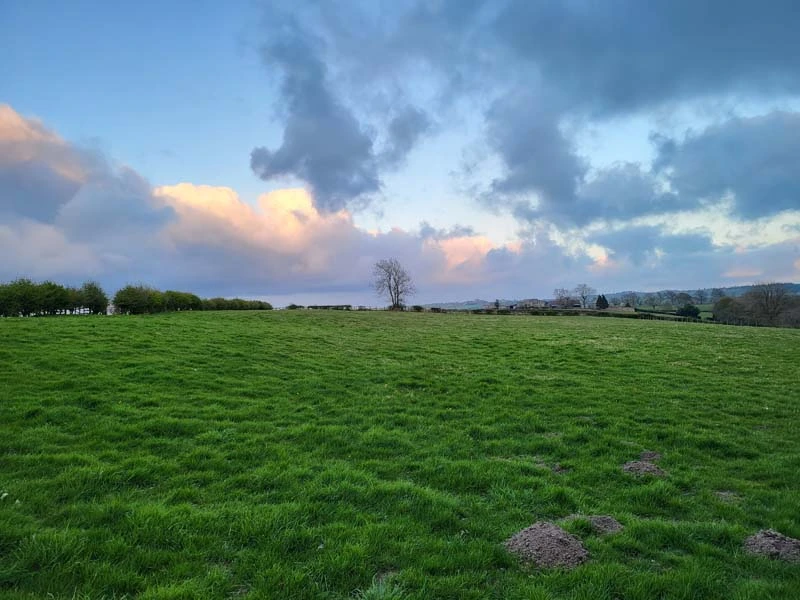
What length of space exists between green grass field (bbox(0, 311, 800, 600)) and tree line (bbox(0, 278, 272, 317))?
18.9 metres

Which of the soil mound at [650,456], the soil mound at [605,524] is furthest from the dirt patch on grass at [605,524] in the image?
the soil mound at [650,456]

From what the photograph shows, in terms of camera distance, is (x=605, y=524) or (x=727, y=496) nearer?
(x=605, y=524)

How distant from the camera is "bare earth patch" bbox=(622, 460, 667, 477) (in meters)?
Answer: 8.71

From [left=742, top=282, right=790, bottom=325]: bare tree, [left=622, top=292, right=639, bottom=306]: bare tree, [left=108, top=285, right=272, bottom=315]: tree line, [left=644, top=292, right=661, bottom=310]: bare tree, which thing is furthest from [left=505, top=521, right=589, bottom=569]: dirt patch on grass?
[left=622, top=292, right=639, bottom=306]: bare tree

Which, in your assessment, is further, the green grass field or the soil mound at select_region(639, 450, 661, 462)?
the soil mound at select_region(639, 450, 661, 462)

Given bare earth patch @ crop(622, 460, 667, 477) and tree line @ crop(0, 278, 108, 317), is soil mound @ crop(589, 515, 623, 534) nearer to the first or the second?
bare earth patch @ crop(622, 460, 667, 477)

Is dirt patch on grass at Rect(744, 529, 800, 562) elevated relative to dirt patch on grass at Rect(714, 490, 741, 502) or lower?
elevated

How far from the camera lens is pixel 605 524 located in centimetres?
658

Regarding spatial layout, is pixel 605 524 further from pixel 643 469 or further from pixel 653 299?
pixel 653 299

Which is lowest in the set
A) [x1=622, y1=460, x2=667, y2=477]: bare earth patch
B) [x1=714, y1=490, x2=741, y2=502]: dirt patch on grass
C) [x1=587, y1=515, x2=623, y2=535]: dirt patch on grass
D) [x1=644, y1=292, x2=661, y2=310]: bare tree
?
[x1=714, y1=490, x2=741, y2=502]: dirt patch on grass

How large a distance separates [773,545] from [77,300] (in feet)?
148

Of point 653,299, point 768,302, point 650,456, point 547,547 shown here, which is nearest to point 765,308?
point 768,302

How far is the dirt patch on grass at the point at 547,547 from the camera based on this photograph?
5551 mm

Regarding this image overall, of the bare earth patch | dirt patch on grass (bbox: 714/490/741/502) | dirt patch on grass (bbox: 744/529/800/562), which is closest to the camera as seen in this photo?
dirt patch on grass (bbox: 744/529/800/562)
